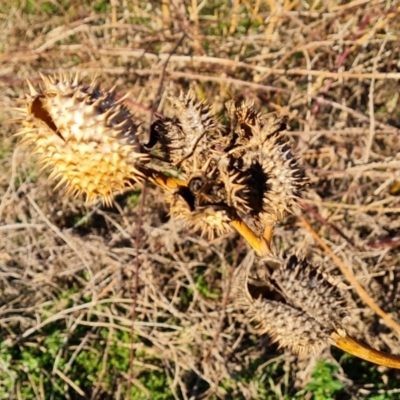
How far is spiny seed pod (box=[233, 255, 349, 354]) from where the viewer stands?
46.5 inches

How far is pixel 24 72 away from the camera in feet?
13.8

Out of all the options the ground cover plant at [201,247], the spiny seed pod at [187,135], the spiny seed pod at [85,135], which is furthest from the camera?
the ground cover plant at [201,247]

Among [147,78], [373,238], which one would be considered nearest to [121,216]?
[147,78]

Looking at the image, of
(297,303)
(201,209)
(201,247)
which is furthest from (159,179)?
(201,247)

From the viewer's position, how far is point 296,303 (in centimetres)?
122

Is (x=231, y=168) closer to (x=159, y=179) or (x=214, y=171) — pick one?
(x=214, y=171)

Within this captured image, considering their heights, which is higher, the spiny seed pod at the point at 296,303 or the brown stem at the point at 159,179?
the brown stem at the point at 159,179

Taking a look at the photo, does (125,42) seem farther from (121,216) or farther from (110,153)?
(110,153)

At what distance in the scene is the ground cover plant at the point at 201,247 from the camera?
3002 millimetres

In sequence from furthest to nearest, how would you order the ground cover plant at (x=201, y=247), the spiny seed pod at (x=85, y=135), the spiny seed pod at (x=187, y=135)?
the ground cover plant at (x=201, y=247), the spiny seed pod at (x=187, y=135), the spiny seed pod at (x=85, y=135)

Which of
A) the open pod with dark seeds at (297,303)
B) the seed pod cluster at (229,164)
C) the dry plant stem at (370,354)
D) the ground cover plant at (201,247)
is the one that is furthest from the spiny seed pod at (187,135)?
the ground cover plant at (201,247)

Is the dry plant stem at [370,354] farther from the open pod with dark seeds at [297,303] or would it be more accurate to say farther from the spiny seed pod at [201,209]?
the spiny seed pod at [201,209]

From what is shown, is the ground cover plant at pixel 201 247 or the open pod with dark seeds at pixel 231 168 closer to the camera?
the open pod with dark seeds at pixel 231 168

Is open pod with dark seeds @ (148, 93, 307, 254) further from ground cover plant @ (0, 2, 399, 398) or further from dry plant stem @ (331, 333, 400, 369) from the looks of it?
ground cover plant @ (0, 2, 399, 398)
